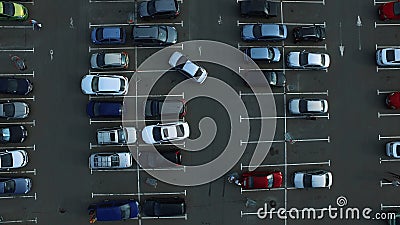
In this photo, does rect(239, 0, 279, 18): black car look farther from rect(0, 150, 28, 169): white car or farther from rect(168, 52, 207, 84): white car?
rect(0, 150, 28, 169): white car

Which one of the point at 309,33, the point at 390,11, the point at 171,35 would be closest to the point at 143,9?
the point at 171,35

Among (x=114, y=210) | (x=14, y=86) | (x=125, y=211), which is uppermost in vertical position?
(x=14, y=86)

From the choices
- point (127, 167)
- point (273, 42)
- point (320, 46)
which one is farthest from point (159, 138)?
point (320, 46)

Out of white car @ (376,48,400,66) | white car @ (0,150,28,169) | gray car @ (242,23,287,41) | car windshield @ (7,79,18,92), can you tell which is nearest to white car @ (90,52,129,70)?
car windshield @ (7,79,18,92)

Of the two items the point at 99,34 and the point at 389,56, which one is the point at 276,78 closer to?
the point at 389,56

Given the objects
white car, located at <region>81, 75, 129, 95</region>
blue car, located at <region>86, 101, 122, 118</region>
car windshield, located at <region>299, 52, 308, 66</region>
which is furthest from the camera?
car windshield, located at <region>299, 52, 308, 66</region>

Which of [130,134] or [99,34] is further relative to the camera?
[130,134]

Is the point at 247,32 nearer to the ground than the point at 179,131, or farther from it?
farther from it
